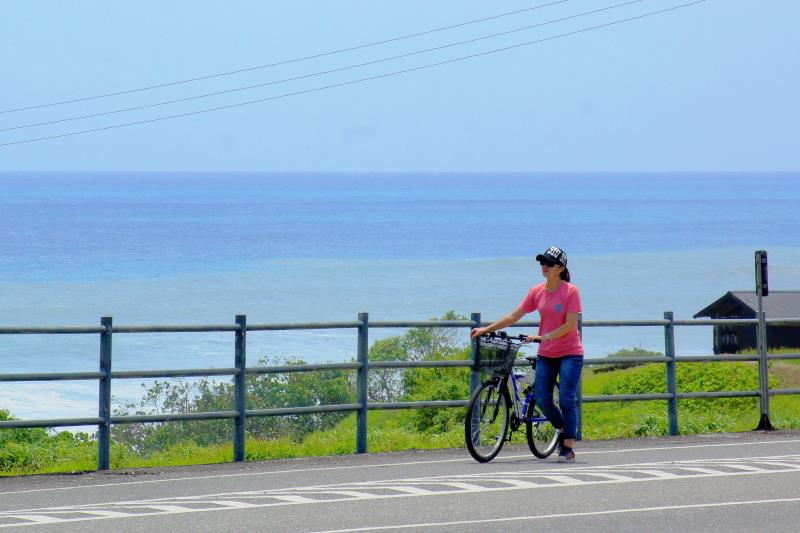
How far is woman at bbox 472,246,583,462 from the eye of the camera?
12344 millimetres

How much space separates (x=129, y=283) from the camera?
400ft

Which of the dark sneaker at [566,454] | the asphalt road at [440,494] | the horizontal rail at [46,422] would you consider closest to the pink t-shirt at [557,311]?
the dark sneaker at [566,454]

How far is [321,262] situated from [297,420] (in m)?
112

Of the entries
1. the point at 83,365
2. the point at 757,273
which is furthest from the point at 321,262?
the point at 757,273

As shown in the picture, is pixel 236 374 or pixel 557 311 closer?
pixel 557 311

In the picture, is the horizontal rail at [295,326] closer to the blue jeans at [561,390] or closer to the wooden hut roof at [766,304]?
the blue jeans at [561,390]

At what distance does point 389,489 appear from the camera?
10633 millimetres

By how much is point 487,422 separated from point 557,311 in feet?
3.99

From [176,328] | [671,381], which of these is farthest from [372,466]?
[671,381]

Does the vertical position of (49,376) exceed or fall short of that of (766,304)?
it falls short

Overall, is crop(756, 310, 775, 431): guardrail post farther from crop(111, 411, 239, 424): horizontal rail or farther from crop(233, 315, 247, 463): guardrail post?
crop(111, 411, 239, 424): horizontal rail

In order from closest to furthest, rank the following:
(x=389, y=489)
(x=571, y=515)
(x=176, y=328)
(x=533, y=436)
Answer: (x=571, y=515)
(x=389, y=489)
(x=533, y=436)
(x=176, y=328)

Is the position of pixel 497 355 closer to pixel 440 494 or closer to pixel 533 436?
pixel 533 436

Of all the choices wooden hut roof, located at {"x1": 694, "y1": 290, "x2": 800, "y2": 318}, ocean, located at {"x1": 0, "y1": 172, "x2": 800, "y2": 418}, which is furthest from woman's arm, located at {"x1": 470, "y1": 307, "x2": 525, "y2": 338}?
wooden hut roof, located at {"x1": 694, "y1": 290, "x2": 800, "y2": 318}
